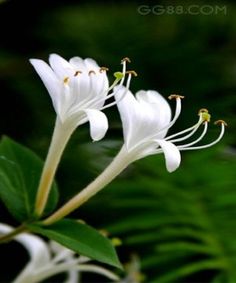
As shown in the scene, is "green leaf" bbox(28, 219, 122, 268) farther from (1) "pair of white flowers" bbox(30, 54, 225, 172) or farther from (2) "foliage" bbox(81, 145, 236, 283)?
(2) "foliage" bbox(81, 145, 236, 283)

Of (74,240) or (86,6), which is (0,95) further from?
(74,240)

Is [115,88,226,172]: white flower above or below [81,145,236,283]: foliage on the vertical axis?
below

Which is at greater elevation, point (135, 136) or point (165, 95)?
point (165, 95)

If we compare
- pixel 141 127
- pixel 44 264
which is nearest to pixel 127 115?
pixel 141 127

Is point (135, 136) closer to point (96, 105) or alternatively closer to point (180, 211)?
point (96, 105)

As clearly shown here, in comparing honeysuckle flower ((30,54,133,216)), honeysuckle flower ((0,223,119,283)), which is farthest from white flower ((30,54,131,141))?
honeysuckle flower ((0,223,119,283))

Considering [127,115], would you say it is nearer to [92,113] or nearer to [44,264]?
[92,113]

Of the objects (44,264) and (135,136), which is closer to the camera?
(135,136)
